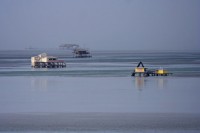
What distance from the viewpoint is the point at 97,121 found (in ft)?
57.3

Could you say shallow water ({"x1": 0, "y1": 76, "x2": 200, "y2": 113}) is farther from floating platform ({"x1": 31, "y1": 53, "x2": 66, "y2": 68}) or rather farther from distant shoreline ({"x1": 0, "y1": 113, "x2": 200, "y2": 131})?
floating platform ({"x1": 31, "y1": 53, "x2": 66, "y2": 68})

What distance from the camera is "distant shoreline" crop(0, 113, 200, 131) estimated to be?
16.1m

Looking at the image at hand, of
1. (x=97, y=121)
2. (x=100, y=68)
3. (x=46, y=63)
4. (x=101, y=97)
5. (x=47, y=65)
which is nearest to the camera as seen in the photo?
(x=97, y=121)

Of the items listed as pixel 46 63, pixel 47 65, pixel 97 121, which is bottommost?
pixel 97 121

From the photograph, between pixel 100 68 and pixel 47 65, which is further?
pixel 47 65

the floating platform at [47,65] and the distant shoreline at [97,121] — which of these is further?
the floating platform at [47,65]

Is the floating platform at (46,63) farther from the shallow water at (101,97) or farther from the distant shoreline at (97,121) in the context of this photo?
the distant shoreline at (97,121)

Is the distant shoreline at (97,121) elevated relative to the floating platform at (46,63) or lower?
lower

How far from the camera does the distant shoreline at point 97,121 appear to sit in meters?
16.1

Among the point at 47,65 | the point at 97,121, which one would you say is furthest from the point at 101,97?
the point at 47,65

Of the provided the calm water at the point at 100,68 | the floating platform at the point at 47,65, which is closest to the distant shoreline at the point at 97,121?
→ the calm water at the point at 100,68

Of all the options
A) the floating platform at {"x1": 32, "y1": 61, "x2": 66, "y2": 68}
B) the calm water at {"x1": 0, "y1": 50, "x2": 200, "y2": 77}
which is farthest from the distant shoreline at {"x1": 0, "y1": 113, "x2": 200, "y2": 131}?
the floating platform at {"x1": 32, "y1": 61, "x2": 66, "y2": 68}

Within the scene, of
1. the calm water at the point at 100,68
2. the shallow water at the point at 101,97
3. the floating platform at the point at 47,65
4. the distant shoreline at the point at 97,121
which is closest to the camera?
the distant shoreline at the point at 97,121

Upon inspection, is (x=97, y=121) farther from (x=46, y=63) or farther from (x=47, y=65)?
(x=46, y=63)
